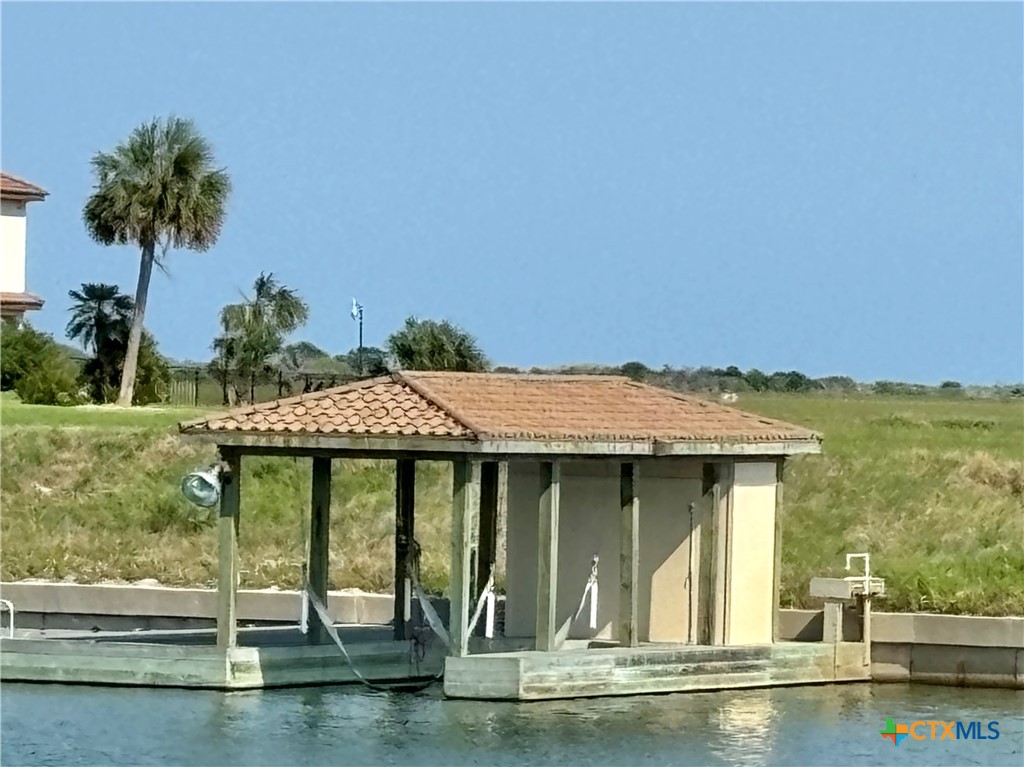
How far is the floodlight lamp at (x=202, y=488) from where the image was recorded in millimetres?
21250

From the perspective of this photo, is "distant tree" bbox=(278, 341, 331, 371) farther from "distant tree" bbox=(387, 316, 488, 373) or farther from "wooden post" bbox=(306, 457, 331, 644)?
"wooden post" bbox=(306, 457, 331, 644)

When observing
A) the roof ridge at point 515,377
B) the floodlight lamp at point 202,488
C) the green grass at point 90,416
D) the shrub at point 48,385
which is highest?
the shrub at point 48,385

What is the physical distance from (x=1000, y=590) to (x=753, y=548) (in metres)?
3.61

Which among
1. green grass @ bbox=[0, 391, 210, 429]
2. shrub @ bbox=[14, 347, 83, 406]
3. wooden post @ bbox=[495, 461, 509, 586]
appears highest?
shrub @ bbox=[14, 347, 83, 406]

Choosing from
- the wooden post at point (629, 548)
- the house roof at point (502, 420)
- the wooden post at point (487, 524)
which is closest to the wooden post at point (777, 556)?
the house roof at point (502, 420)

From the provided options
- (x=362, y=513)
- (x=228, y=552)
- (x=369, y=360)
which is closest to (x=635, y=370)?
(x=369, y=360)

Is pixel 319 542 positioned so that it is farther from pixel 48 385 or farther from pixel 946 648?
pixel 48 385

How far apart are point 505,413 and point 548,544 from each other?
4.74 ft

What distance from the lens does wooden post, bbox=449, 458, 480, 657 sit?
824 inches

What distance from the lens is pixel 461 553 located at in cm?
2095

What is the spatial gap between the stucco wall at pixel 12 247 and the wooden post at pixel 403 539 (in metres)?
17.9

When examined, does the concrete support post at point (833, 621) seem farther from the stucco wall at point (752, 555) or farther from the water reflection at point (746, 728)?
the water reflection at point (746, 728)

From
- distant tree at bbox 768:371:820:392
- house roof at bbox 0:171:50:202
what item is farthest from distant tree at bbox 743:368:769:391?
house roof at bbox 0:171:50:202

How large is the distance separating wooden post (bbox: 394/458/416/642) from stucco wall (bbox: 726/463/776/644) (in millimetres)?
3456
